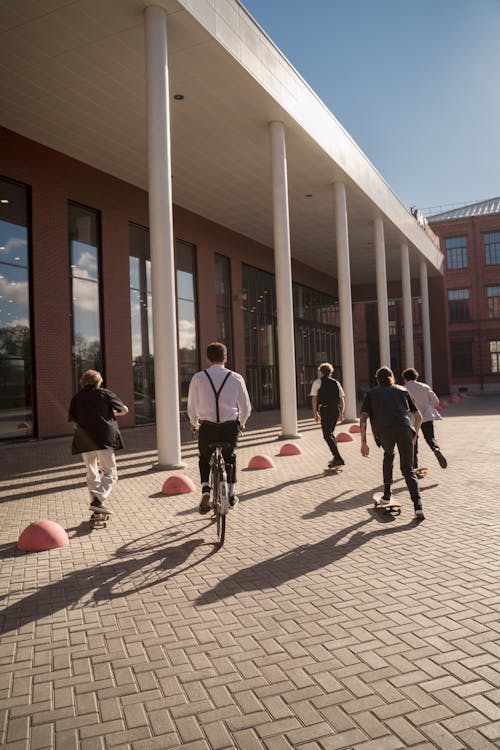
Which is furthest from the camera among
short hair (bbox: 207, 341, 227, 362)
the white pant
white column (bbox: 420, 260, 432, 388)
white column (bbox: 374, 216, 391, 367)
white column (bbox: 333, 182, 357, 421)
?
white column (bbox: 420, 260, 432, 388)

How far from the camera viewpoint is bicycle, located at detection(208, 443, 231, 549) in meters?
5.81

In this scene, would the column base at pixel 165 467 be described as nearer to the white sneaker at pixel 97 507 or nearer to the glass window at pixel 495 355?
the white sneaker at pixel 97 507

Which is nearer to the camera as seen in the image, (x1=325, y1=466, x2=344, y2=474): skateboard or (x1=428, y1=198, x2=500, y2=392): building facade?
(x1=325, y1=466, x2=344, y2=474): skateboard

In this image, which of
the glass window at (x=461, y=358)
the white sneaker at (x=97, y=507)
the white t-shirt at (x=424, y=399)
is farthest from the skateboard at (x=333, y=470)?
the glass window at (x=461, y=358)

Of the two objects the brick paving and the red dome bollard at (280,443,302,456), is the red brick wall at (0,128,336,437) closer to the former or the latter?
the red dome bollard at (280,443,302,456)

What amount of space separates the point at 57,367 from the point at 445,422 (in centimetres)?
1291

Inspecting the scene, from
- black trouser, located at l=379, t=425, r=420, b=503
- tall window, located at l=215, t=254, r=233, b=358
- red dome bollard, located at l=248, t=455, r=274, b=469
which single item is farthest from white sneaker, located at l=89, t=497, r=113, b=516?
tall window, located at l=215, t=254, r=233, b=358

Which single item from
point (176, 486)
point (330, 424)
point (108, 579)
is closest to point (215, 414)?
point (108, 579)

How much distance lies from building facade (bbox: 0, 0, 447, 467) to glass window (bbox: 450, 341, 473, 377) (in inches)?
999

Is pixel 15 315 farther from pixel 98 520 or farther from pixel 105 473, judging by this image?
pixel 98 520

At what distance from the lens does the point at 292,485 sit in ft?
30.0

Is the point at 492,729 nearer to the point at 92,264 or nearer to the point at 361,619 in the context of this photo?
the point at 361,619

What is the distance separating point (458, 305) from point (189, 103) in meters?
41.6

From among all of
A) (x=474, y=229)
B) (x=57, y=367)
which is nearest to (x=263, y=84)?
(x=57, y=367)
